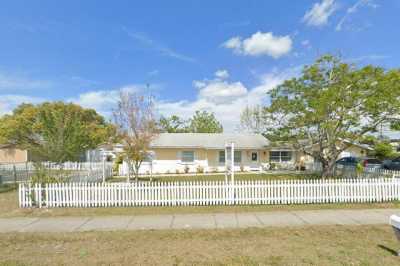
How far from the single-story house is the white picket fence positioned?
41.1 ft

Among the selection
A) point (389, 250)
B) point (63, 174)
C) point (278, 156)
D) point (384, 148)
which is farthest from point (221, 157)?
point (389, 250)

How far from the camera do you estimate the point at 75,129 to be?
37.6 ft

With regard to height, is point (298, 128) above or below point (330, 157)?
above

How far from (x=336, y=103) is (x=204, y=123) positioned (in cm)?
3978

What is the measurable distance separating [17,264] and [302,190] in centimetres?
875

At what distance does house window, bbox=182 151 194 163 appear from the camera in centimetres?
2359

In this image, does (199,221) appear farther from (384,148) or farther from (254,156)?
(254,156)

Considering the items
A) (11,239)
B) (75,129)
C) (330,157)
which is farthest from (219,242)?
(330,157)

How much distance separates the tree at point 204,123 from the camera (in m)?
51.6

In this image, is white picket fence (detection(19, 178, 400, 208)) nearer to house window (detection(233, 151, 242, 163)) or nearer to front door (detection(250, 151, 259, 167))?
house window (detection(233, 151, 242, 163))

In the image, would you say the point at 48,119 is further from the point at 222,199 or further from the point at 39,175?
the point at 222,199

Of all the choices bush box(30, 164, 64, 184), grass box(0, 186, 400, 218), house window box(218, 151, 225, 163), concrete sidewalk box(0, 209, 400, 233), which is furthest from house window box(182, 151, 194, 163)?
concrete sidewalk box(0, 209, 400, 233)

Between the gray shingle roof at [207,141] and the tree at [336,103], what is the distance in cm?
833

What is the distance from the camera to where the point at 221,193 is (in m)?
9.45
